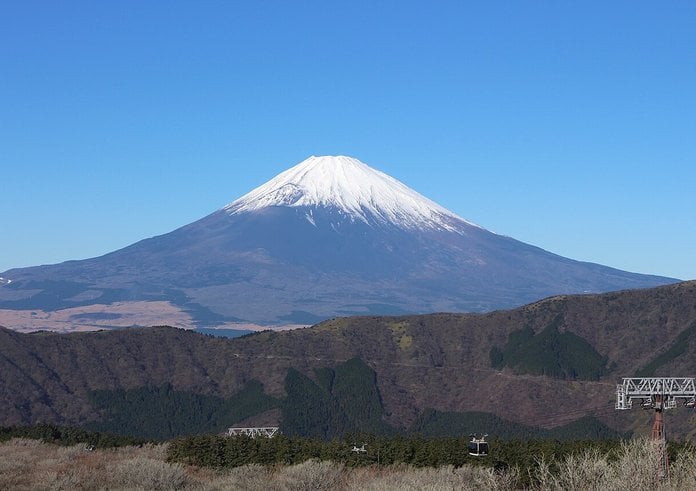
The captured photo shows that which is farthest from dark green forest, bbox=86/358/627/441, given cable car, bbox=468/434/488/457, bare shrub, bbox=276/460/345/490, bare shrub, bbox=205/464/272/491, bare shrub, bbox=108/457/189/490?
bare shrub, bbox=108/457/189/490

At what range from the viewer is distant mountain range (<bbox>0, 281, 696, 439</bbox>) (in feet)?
561

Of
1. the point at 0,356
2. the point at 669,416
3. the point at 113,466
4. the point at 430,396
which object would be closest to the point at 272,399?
the point at 430,396

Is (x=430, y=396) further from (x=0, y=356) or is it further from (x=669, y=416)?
(x=0, y=356)

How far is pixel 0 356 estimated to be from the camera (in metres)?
184

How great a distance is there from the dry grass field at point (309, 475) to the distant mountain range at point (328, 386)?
280 feet

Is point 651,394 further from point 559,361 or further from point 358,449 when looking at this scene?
point 559,361

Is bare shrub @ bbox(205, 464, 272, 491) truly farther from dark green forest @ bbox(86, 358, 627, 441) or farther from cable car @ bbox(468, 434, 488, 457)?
dark green forest @ bbox(86, 358, 627, 441)

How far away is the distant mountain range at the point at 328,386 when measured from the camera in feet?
561

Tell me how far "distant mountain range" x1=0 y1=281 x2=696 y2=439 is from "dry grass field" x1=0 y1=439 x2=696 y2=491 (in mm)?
85410

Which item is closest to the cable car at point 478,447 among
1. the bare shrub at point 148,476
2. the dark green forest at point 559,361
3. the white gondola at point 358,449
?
the white gondola at point 358,449

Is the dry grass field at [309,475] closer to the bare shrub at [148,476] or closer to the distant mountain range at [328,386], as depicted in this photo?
the bare shrub at [148,476]

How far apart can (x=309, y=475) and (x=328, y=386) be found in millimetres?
117746

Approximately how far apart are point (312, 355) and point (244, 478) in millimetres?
125889

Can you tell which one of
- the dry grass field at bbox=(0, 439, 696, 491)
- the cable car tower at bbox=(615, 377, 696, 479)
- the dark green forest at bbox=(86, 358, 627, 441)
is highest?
the cable car tower at bbox=(615, 377, 696, 479)
